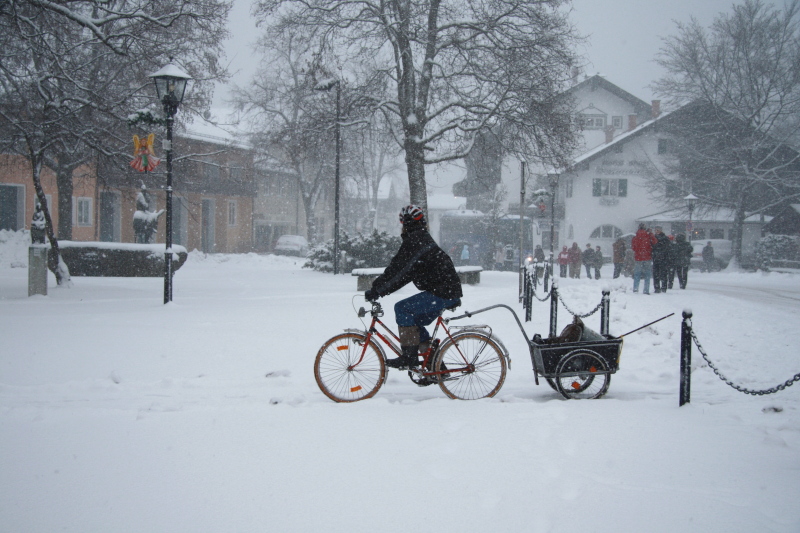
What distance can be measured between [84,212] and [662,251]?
31.9 m

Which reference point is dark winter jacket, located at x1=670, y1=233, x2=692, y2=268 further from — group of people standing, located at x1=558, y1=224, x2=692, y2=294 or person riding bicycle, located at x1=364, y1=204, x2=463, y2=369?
person riding bicycle, located at x1=364, y1=204, x2=463, y2=369

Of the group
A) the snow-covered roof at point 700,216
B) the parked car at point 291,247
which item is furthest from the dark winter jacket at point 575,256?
the parked car at point 291,247

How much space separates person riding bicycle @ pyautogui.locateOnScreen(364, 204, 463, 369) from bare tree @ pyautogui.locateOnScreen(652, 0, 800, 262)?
102 feet

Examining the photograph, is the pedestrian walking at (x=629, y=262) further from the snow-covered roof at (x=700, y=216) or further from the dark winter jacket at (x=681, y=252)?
the snow-covered roof at (x=700, y=216)

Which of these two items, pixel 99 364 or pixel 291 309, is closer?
pixel 99 364

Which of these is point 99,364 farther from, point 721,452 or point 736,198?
point 736,198

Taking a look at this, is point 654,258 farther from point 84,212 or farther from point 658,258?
point 84,212

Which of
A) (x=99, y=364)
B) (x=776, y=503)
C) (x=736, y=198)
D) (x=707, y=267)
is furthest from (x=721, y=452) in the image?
(x=736, y=198)

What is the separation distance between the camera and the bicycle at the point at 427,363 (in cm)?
533

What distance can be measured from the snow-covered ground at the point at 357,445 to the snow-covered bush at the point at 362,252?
44.3 ft

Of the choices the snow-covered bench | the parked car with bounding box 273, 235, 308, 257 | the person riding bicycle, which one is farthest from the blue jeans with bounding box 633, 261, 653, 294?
the parked car with bounding box 273, 235, 308, 257

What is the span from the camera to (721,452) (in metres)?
4.03

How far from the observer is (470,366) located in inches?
212

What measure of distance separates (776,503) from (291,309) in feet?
29.4
